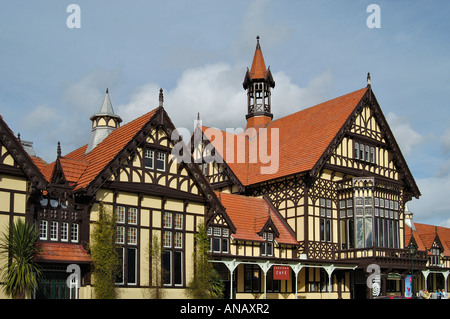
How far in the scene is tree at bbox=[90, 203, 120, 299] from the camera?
1119 inches

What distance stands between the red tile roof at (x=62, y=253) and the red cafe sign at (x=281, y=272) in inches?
519

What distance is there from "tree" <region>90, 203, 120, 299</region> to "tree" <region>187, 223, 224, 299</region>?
15.5 ft

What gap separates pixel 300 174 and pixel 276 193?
124 inches

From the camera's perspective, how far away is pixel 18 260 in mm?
25609

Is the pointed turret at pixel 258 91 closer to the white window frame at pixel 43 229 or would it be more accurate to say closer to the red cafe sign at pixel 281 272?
the red cafe sign at pixel 281 272

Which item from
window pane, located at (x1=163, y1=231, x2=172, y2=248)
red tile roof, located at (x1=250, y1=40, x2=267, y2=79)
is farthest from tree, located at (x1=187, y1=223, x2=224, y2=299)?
red tile roof, located at (x1=250, y1=40, x2=267, y2=79)

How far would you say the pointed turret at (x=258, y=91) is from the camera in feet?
180

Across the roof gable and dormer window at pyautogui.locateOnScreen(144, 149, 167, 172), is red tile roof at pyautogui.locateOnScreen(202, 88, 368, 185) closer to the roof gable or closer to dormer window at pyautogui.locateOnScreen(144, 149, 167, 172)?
dormer window at pyautogui.locateOnScreen(144, 149, 167, 172)

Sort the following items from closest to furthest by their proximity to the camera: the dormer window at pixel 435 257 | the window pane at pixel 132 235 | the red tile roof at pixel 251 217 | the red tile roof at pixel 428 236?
the window pane at pixel 132 235 < the red tile roof at pixel 251 217 < the red tile roof at pixel 428 236 < the dormer window at pixel 435 257

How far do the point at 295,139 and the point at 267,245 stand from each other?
996 centimetres

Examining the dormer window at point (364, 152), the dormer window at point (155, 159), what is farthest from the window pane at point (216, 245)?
the dormer window at point (364, 152)

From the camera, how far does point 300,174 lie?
1624 inches
